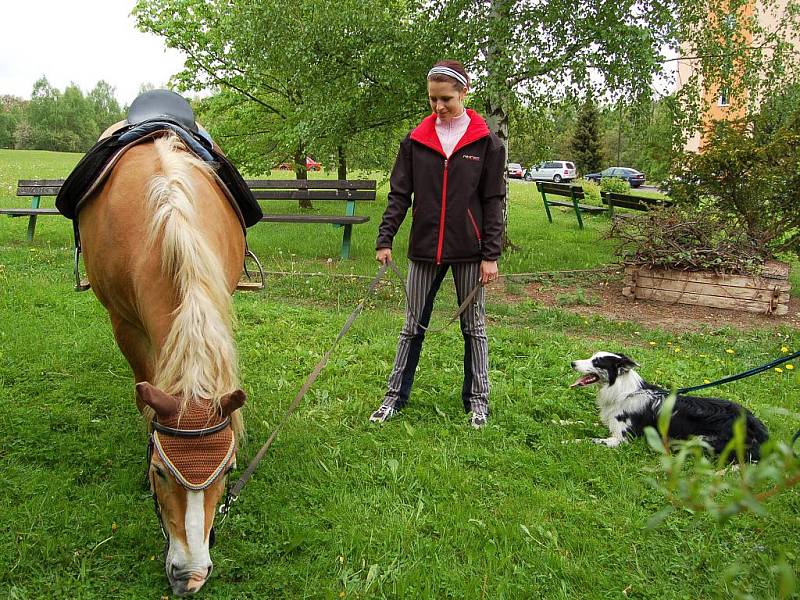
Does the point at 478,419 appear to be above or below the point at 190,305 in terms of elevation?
below

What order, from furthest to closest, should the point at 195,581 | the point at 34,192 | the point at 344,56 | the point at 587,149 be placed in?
1. the point at 587,149
2. the point at 34,192
3. the point at 344,56
4. the point at 195,581

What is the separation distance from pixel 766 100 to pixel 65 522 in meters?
10.9

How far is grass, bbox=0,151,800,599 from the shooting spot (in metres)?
2.79

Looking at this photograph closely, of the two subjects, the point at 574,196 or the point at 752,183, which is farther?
the point at 574,196

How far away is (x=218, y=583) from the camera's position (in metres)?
2.73

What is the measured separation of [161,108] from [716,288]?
6.22m

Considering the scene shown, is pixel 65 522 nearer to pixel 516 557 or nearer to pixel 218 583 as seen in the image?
pixel 218 583

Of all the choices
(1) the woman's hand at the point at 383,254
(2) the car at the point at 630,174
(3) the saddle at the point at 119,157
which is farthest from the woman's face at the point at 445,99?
(2) the car at the point at 630,174

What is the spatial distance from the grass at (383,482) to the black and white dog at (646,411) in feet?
0.53

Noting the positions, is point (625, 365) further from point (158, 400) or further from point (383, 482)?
point (158, 400)

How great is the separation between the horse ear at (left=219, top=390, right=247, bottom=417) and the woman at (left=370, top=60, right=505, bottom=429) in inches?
79.5

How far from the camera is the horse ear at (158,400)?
2135 millimetres

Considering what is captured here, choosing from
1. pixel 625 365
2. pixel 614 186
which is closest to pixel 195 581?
pixel 625 365

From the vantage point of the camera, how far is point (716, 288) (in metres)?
7.32
